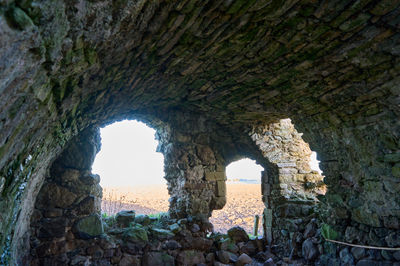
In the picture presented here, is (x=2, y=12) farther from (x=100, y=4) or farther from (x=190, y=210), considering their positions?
(x=190, y=210)

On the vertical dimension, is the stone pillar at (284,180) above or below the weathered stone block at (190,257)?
above

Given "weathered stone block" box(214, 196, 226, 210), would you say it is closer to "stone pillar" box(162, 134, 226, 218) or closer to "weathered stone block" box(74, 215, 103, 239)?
"stone pillar" box(162, 134, 226, 218)

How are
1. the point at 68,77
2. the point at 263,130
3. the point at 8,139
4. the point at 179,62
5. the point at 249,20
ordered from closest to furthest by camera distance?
the point at 8,139
the point at 68,77
the point at 249,20
the point at 179,62
the point at 263,130

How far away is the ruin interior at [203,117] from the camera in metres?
1.34

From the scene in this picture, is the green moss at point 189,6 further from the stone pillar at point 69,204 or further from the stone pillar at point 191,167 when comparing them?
the stone pillar at point 191,167

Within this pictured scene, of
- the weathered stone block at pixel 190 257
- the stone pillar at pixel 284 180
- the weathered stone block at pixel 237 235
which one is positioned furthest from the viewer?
the weathered stone block at pixel 237 235

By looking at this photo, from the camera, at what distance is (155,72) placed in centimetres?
275

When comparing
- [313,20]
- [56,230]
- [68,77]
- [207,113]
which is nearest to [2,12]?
[68,77]

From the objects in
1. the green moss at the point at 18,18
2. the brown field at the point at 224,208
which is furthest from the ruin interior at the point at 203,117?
the brown field at the point at 224,208

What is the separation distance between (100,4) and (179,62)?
1.46 meters

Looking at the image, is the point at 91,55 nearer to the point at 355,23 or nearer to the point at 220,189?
the point at 355,23

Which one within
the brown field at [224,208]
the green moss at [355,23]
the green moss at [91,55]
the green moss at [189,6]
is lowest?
the brown field at [224,208]

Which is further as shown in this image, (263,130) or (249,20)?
(263,130)

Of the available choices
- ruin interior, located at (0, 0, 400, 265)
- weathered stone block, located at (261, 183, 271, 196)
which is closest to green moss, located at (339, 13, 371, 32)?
ruin interior, located at (0, 0, 400, 265)
